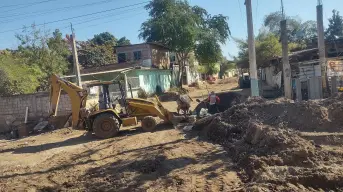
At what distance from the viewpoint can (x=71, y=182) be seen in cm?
746

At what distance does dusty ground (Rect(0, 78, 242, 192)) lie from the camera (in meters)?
6.77

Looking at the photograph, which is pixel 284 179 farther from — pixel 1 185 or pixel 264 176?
pixel 1 185

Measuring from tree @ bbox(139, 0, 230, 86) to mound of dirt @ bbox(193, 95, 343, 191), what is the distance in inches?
914

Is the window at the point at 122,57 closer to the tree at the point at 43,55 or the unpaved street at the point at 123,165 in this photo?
the tree at the point at 43,55

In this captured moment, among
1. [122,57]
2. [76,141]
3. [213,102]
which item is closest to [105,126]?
[76,141]

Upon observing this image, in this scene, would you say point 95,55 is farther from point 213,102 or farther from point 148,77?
point 213,102

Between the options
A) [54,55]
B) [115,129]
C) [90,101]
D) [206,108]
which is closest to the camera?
[115,129]

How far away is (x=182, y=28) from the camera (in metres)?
34.6

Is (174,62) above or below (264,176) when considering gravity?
above

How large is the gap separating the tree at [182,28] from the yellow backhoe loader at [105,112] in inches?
884

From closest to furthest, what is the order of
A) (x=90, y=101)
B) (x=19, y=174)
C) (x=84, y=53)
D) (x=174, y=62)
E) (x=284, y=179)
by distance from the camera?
(x=284, y=179), (x=19, y=174), (x=90, y=101), (x=84, y=53), (x=174, y=62)

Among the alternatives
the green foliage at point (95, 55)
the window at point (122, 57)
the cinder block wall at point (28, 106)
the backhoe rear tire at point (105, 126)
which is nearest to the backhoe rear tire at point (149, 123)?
the backhoe rear tire at point (105, 126)

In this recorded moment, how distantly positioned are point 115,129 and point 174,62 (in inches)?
1250

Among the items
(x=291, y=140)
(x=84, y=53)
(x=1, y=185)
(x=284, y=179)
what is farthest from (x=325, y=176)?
(x=84, y=53)
